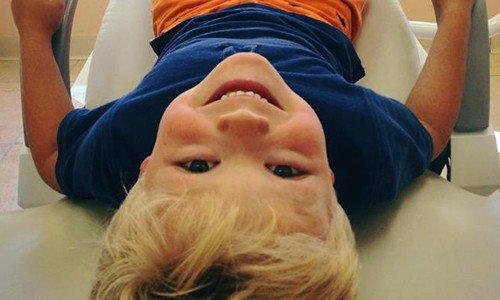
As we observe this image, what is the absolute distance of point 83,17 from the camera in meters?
2.68

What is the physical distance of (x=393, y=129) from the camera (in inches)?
34.7

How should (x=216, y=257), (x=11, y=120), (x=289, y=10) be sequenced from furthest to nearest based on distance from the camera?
1. (x=11, y=120)
2. (x=289, y=10)
3. (x=216, y=257)

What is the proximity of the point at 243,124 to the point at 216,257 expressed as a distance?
15 centimetres

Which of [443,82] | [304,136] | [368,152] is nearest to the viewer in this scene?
[304,136]

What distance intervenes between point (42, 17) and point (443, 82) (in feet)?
2.01

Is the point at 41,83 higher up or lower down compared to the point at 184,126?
lower down

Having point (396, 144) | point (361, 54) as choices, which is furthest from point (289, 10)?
point (396, 144)

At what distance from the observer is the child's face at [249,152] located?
2.32 ft

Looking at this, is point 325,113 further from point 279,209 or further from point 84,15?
point 84,15

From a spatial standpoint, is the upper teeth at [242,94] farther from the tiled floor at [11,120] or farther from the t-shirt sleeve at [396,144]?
the tiled floor at [11,120]

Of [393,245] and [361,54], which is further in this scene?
[361,54]

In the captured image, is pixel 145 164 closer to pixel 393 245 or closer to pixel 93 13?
pixel 393 245

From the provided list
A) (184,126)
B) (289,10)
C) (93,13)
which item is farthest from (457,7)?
(93,13)

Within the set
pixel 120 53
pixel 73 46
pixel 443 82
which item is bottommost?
pixel 73 46
